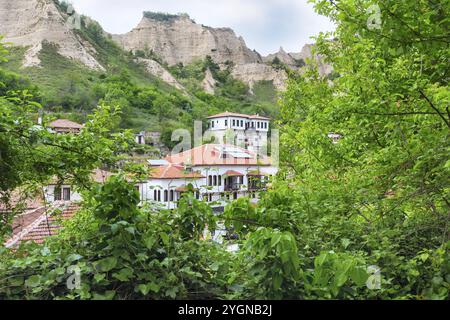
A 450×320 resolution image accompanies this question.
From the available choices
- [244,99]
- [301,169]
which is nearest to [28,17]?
[244,99]

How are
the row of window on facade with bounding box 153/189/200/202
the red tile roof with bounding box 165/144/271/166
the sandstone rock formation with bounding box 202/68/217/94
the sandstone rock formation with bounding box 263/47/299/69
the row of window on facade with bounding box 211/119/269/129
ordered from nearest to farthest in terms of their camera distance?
1. the row of window on facade with bounding box 153/189/200/202
2. the red tile roof with bounding box 165/144/271/166
3. the row of window on facade with bounding box 211/119/269/129
4. the sandstone rock formation with bounding box 202/68/217/94
5. the sandstone rock formation with bounding box 263/47/299/69

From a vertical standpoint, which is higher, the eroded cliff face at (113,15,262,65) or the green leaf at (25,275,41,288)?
the eroded cliff face at (113,15,262,65)

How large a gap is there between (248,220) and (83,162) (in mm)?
1425

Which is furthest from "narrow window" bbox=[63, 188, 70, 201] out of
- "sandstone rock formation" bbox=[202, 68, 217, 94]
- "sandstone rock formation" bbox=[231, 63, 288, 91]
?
"sandstone rock formation" bbox=[231, 63, 288, 91]

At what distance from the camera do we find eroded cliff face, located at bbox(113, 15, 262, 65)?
329 feet

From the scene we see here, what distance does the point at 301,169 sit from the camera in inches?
267

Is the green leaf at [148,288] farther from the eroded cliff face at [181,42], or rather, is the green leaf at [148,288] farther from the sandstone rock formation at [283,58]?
the sandstone rock formation at [283,58]

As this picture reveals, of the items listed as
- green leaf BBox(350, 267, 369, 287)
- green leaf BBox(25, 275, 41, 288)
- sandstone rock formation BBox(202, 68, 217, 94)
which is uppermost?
sandstone rock formation BBox(202, 68, 217, 94)

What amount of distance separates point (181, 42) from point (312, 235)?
107 m

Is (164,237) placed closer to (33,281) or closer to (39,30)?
(33,281)

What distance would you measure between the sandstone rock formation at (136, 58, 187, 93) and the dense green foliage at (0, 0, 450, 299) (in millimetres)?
79246

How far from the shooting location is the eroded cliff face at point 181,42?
100m

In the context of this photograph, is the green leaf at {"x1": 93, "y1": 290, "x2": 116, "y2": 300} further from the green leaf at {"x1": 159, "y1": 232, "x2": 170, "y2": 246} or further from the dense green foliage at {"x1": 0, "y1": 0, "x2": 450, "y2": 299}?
the green leaf at {"x1": 159, "y1": 232, "x2": 170, "y2": 246}

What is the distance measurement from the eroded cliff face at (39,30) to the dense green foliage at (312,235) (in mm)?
65382
